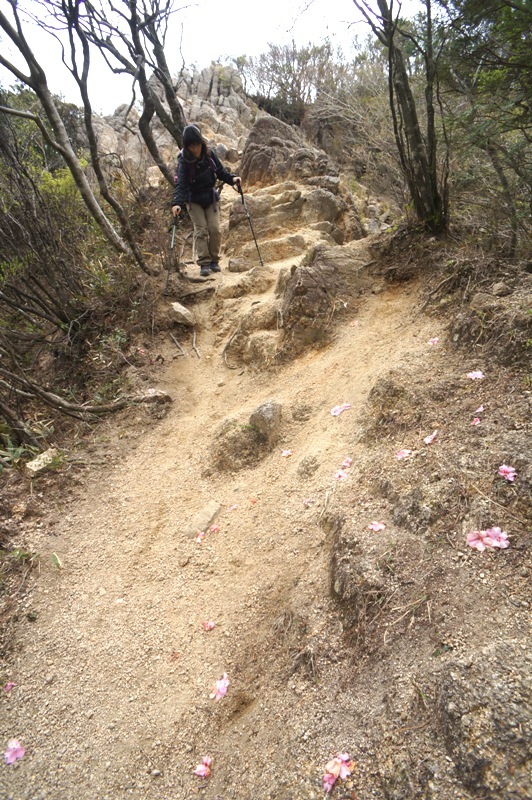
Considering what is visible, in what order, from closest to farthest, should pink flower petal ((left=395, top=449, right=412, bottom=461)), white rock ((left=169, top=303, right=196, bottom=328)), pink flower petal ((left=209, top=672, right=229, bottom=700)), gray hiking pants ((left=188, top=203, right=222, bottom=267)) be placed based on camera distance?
pink flower petal ((left=209, top=672, right=229, bottom=700)) < pink flower petal ((left=395, top=449, right=412, bottom=461)) < white rock ((left=169, top=303, right=196, bottom=328)) < gray hiking pants ((left=188, top=203, right=222, bottom=267))

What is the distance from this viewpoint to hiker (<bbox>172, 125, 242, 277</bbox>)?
580 centimetres

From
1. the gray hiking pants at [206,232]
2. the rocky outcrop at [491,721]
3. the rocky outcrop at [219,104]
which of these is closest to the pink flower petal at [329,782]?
the rocky outcrop at [491,721]

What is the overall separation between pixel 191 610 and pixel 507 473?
1.94m

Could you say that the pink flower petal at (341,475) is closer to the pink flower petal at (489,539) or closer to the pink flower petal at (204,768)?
the pink flower petal at (489,539)

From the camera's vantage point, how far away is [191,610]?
2514 mm

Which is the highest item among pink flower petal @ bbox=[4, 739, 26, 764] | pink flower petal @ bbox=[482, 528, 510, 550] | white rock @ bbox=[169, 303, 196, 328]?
white rock @ bbox=[169, 303, 196, 328]

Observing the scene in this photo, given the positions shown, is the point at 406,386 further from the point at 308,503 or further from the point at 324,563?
the point at 324,563

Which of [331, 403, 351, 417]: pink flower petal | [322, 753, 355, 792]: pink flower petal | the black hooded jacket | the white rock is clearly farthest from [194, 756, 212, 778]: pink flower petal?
the black hooded jacket

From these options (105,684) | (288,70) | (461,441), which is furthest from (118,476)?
(288,70)

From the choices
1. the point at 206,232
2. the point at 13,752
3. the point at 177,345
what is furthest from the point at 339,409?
the point at 206,232

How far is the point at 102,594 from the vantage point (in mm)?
2822

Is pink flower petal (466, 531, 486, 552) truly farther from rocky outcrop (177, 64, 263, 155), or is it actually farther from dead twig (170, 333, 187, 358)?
rocky outcrop (177, 64, 263, 155)

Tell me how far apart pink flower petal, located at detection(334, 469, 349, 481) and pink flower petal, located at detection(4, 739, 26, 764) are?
221cm

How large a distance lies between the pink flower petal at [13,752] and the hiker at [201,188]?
225 inches
